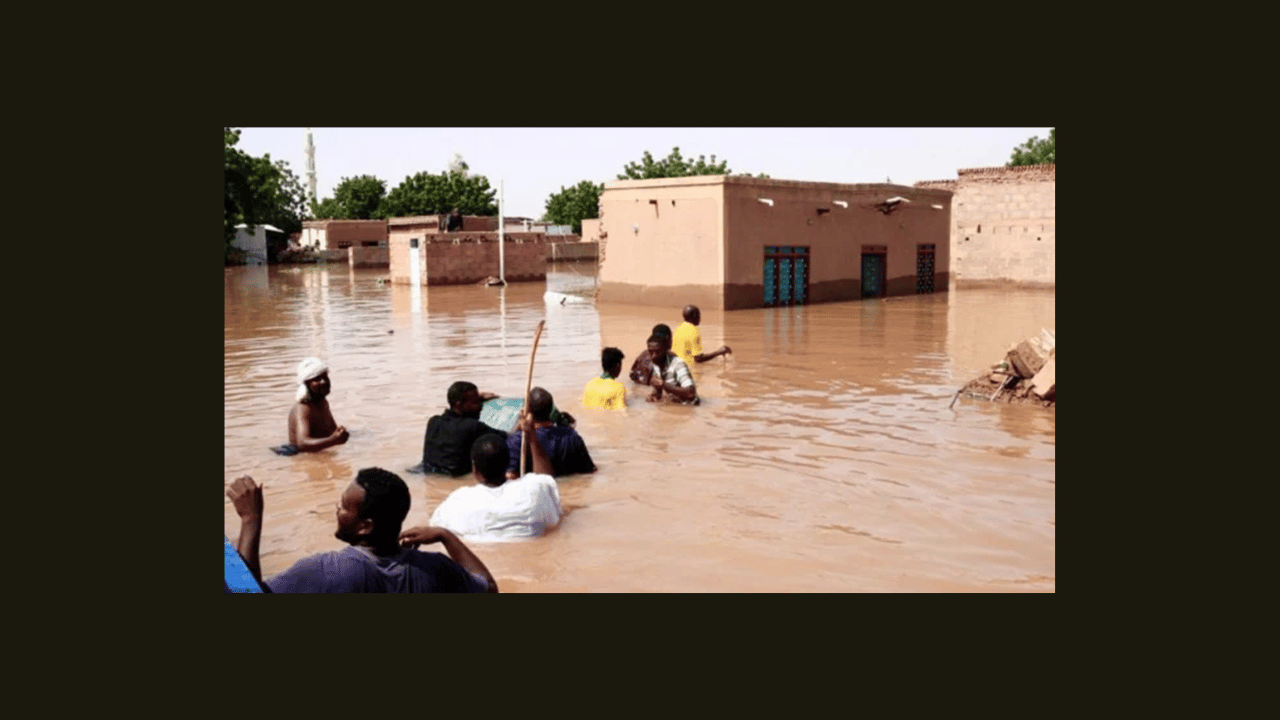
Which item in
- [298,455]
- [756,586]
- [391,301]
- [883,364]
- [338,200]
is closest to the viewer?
[756,586]

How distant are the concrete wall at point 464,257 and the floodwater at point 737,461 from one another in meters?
15.4

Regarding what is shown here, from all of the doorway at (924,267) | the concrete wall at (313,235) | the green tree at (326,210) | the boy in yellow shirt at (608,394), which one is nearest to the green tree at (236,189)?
the concrete wall at (313,235)

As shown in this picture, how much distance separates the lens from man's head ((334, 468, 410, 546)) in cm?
391

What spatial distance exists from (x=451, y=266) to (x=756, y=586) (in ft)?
98.1

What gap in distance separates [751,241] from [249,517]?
20.4 metres

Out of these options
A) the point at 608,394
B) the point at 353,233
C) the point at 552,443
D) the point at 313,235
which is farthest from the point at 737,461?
the point at 313,235

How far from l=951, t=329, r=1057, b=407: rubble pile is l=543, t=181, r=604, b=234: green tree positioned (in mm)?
54013

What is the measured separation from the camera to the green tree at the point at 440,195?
58.7 metres

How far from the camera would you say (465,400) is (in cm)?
749

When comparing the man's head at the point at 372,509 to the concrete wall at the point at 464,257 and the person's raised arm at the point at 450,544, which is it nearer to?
the person's raised arm at the point at 450,544

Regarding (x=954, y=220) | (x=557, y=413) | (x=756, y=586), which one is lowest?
(x=756, y=586)

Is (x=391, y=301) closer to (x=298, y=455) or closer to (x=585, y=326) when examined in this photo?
(x=585, y=326)

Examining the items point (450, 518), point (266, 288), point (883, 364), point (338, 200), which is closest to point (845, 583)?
point (450, 518)

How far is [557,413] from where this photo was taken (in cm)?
825
